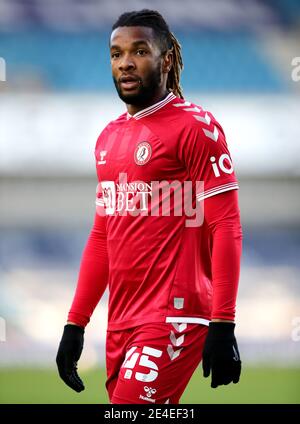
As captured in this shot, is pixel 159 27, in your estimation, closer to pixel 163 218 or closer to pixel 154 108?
pixel 154 108

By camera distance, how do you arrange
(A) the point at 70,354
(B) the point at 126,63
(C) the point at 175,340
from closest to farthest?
(C) the point at 175,340 → (B) the point at 126,63 → (A) the point at 70,354

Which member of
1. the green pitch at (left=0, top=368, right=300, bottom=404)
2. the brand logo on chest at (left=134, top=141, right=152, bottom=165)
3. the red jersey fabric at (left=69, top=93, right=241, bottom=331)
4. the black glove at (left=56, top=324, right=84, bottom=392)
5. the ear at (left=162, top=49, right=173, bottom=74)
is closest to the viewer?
the red jersey fabric at (left=69, top=93, right=241, bottom=331)

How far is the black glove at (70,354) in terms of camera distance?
9.75 ft

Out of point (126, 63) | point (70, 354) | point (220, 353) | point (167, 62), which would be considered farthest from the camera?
point (70, 354)

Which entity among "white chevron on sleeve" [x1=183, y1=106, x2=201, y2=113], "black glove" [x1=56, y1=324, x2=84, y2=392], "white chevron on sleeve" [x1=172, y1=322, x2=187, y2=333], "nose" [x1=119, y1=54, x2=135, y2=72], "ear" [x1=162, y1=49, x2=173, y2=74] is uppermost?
"ear" [x1=162, y1=49, x2=173, y2=74]

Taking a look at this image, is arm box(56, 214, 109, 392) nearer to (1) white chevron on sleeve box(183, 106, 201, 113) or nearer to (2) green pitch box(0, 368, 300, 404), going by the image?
(1) white chevron on sleeve box(183, 106, 201, 113)

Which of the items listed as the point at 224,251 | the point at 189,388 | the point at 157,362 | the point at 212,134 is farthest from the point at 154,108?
the point at 189,388

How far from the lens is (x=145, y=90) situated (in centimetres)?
278

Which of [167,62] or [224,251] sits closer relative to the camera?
[224,251]

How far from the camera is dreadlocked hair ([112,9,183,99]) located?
9.18ft

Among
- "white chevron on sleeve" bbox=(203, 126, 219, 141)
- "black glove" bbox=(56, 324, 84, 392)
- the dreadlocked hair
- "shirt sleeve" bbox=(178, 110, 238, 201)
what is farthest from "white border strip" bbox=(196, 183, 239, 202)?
"black glove" bbox=(56, 324, 84, 392)

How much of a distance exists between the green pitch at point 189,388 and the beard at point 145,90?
2727 millimetres

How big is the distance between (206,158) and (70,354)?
87 centimetres

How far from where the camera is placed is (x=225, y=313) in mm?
2553
